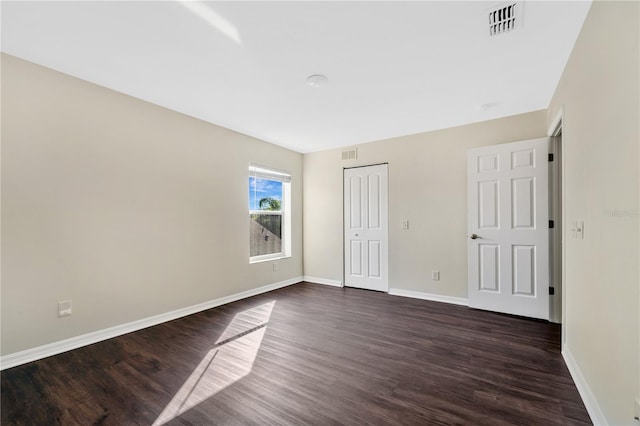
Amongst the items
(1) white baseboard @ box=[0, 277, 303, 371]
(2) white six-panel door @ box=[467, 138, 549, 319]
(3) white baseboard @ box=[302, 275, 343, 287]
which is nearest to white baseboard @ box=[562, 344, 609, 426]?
(2) white six-panel door @ box=[467, 138, 549, 319]

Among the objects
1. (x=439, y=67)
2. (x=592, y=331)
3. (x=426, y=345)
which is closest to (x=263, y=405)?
(x=426, y=345)

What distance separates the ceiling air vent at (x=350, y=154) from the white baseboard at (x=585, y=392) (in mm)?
3601

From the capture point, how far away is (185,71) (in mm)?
2457

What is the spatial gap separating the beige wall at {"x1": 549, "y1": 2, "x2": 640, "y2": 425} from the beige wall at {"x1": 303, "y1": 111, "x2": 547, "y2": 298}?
162 centimetres

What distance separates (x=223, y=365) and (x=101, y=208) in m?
1.95

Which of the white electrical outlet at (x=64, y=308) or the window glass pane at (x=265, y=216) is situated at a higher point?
the window glass pane at (x=265, y=216)

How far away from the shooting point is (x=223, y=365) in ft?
7.38

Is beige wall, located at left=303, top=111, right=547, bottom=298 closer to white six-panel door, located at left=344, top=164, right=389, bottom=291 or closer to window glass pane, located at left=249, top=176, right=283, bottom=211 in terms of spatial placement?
white six-panel door, located at left=344, top=164, right=389, bottom=291

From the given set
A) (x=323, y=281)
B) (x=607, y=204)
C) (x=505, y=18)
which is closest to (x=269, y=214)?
(x=323, y=281)

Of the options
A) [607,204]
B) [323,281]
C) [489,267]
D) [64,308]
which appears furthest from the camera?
[323,281]

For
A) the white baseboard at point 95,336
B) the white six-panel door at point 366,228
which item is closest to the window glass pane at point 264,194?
the white six-panel door at point 366,228

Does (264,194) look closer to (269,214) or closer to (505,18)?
(269,214)

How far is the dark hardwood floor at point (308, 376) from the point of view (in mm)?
1680

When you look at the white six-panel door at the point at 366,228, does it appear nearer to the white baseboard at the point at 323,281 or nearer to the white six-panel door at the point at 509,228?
the white baseboard at the point at 323,281
